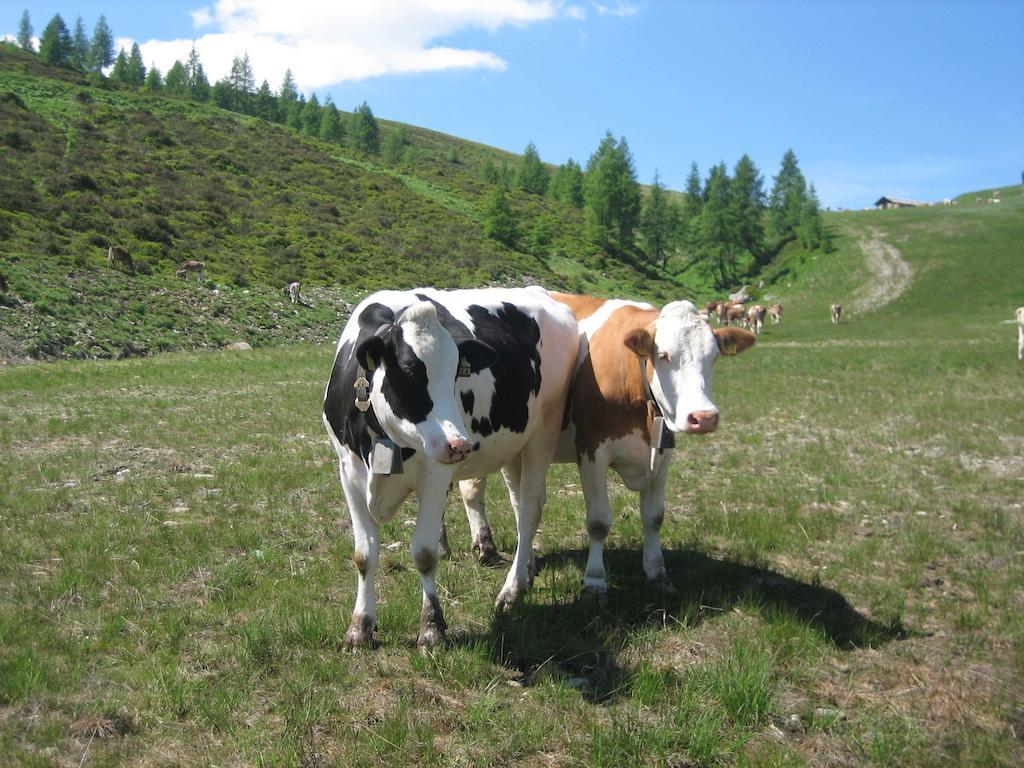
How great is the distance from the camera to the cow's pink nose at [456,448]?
468 centimetres

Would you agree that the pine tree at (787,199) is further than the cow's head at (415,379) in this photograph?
Yes

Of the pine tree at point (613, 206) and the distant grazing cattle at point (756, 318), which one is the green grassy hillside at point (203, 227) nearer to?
the pine tree at point (613, 206)

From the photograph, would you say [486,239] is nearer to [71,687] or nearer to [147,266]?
[147,266]

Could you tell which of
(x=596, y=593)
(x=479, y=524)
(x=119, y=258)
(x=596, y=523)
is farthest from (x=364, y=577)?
(x=119, y=258)

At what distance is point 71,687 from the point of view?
4.45m

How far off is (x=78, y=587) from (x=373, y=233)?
187ft

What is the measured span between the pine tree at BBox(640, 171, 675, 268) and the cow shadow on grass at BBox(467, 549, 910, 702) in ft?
306

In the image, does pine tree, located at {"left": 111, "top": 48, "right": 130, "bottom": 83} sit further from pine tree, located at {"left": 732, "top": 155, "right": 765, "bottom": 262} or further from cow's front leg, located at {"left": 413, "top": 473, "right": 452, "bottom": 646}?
cow's front leg, located at {"left": 413, "top": 473, "right": 452, "bottom": 646}

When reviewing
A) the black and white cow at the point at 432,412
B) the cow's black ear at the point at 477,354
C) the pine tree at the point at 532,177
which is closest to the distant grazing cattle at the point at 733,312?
the black and white cow at the point at 432,412

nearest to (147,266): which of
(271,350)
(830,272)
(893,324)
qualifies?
(271,350)

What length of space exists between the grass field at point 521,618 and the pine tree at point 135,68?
470ft

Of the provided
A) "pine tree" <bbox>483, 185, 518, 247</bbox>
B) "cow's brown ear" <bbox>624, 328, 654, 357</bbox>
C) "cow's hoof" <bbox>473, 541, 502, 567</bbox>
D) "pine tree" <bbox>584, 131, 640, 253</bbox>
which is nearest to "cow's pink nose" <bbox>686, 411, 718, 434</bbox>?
"cow's brown ear" <bbox>624, 328, 654, 357</bbox>

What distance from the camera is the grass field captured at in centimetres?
407

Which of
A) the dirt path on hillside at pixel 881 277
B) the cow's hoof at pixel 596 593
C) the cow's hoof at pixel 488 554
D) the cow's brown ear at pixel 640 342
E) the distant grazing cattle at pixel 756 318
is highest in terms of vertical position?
the dirt path on hillside at pixel 881 277
